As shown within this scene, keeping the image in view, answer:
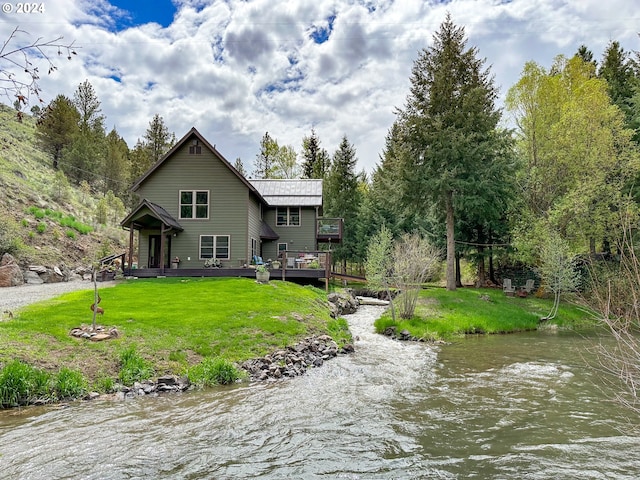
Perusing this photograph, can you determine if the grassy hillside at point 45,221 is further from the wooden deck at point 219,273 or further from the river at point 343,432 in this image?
the river at point 343,432

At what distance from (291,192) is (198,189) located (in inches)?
311

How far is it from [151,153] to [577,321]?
46.4m

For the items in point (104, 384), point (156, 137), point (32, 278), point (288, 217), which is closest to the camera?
point (104, 384)

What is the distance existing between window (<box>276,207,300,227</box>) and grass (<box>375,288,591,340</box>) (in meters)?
11.1

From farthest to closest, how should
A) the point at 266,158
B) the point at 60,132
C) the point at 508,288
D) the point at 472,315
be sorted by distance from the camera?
the point at 266,158 < the point at 60,132 < the point at 508,288 < the point at 472,315

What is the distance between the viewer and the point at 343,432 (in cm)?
648

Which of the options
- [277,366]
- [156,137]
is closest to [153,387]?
[277,366]

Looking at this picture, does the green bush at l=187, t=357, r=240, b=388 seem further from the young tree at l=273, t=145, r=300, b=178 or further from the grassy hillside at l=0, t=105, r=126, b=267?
the young tree at l=273, t=145, r=300, b=178

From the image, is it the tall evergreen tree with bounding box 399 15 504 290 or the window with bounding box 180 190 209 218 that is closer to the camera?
the tall evergreen tree with bounding box 399 15 504 290

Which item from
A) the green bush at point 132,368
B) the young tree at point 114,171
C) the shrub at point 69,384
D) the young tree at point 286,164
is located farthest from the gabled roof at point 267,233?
the young tree at point 114,171

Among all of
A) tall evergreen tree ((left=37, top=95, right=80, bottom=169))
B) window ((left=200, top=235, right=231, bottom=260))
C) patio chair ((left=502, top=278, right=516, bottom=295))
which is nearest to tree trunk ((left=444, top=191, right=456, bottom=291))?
patio chair ((left=502, top=278, right=516, bottom=295))

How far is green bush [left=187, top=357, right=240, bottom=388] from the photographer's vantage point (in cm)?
895

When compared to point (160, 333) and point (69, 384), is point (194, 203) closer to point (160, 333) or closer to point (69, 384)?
point (160, 333)

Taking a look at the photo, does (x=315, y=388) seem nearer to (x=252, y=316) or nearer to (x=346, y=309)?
(x=252, y=316)
